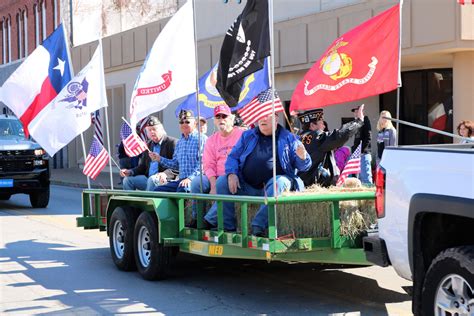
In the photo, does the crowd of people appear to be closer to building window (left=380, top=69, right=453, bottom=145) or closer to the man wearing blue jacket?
the man wearing blue jacket

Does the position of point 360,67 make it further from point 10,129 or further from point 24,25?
point 24,25

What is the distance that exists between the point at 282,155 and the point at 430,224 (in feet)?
7.87

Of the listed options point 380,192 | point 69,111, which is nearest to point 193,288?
point 380,192

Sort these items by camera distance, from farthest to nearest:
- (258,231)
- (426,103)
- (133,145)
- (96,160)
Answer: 1. (426,103)
2. (96,160)
3. (133,145)
4. (258,231)

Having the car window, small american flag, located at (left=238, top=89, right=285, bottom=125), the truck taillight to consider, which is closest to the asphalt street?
the truck taillight

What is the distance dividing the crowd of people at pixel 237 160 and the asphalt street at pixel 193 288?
75cm

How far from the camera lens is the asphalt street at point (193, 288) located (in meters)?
7.14

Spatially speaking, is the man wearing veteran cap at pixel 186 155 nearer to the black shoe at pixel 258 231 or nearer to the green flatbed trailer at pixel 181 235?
the green flatbed trailer at pixel 181 235

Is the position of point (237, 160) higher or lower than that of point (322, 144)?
→ lower

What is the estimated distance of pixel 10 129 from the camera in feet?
57.6

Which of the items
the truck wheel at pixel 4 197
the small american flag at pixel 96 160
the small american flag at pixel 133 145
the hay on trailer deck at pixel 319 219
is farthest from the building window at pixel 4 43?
the hay on trailer deck at pixel 319 219

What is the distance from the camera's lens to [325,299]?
24.2 ft

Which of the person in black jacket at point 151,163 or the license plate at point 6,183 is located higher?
the person in black jacket at point 151,163

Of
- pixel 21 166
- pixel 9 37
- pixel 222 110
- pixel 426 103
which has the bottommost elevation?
pixel 21 166
